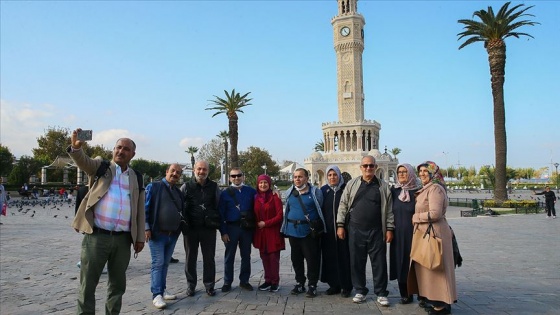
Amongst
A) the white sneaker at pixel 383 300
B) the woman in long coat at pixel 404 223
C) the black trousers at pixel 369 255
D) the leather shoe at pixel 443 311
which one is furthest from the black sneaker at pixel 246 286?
the leather shoe at pixel 443 311

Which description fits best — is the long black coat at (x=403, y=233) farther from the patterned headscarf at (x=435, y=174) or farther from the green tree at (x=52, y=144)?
the green tree at (x=52, y=144)

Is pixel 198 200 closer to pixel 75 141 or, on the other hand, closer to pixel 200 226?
pixel 200 226

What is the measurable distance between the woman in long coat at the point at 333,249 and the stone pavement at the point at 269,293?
23 cm

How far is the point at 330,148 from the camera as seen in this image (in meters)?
60.1

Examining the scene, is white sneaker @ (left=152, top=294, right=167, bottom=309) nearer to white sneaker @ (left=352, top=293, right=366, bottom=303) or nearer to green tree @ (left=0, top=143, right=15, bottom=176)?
white sneaker @ (left=352, top=293, right=366, bottom=303)

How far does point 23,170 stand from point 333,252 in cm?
5142

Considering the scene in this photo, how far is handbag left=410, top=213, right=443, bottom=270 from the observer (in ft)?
15.5

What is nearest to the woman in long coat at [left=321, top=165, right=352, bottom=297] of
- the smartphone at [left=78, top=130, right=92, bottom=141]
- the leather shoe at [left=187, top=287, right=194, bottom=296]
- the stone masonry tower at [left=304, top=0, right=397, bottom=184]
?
the leather shoe at [left=187, top=287, right=194, bottom=296]

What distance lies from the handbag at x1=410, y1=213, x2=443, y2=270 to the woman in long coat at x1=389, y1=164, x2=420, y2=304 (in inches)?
12.2

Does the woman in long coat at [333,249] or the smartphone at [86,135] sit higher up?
the smartphone at [86,135]

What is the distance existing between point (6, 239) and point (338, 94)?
52060mm

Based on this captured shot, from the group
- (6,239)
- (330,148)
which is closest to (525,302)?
(6,239)

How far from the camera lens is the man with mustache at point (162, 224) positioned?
209 inches

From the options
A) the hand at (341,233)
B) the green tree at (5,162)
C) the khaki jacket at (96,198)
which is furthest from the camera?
the green tree at (5,162)
